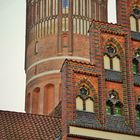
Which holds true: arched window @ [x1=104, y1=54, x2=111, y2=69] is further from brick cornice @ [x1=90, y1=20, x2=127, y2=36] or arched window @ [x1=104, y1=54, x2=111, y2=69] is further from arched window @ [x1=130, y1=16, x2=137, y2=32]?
arched window @ [x1=130, y1=16, x2=137, y2=32]

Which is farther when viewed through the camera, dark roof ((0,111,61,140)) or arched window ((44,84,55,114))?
arched window ((44,84,55,114))

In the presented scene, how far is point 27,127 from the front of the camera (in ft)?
60.1

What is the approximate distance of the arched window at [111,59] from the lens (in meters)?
16.2

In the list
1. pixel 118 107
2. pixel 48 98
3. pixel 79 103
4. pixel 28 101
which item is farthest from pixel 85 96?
pixel 28 101

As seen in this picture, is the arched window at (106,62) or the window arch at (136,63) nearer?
the arched window at (106,62)

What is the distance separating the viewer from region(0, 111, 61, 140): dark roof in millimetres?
17531

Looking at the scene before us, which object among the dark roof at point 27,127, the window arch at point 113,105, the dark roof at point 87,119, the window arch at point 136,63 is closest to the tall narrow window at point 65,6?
the dark roof at point 27,127

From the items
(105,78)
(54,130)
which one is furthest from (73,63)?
(54,130)

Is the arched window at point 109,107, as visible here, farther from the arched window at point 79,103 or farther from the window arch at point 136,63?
the window arch at point 136,63

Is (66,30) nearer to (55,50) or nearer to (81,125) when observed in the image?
(55,50)

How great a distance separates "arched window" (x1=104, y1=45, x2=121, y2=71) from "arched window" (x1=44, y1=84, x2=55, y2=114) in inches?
831

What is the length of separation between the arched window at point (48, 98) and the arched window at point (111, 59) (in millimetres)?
21109

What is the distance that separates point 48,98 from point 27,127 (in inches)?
776

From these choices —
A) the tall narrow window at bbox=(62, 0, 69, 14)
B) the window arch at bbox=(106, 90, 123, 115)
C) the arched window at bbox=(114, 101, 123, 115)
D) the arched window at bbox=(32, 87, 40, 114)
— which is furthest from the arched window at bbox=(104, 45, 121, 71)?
the tall narrow window at bbox=(62, 0, 69, 14)
